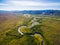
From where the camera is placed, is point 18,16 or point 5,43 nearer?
point 5,43

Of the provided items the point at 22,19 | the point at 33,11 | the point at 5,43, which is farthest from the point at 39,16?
the point at 5,43

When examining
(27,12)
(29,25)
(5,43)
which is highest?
(27,12)

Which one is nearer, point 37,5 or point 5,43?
point 5,43

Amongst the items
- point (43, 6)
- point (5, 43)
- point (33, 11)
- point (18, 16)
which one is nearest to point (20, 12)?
point (18, 16)

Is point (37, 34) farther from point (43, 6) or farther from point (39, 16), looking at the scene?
point (43, 6)

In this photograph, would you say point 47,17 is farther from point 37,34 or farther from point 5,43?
point 5,43

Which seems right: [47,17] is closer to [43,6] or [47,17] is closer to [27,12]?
[43,6]

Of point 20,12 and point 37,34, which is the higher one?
point 20,12

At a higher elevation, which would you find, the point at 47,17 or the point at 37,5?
the point at 37,5
